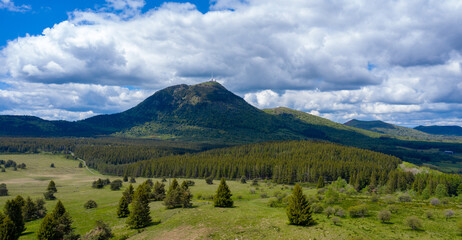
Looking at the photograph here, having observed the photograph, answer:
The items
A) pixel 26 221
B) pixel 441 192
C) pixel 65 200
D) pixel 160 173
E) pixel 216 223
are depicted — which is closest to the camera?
pixel 216 223

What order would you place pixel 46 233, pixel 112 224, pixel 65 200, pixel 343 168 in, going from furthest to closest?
pixel 343 168
pixel 65 200
pixel 112 224
pixel 46 233

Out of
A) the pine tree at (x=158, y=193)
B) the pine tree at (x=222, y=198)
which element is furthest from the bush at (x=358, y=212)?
the pine tree at (x=158, y=193)

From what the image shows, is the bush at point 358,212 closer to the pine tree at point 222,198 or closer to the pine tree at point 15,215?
the pine tree at point 222,198

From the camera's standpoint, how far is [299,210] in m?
57.9

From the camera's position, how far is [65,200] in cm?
10138

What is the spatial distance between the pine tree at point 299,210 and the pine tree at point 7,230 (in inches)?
2491

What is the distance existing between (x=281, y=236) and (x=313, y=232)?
291 inches

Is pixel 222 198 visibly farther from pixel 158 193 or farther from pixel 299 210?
pixel 158 193

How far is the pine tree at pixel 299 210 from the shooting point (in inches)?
2265

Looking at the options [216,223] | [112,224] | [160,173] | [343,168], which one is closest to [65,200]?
[112,224]

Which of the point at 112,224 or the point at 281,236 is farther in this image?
the point at 112,224

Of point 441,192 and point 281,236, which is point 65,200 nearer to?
point 281,236

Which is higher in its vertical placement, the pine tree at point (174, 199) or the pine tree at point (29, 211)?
the pine tree at point (174, 199)

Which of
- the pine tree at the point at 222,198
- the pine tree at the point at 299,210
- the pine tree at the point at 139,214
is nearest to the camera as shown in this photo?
the pine tree at the point at 299,210
